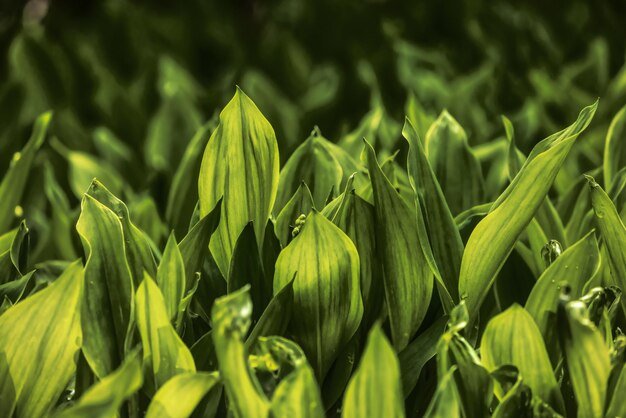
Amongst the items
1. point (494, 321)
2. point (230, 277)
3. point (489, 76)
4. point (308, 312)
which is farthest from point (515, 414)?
point (489, 76)

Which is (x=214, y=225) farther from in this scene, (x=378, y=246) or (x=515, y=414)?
(x=515, y=414)

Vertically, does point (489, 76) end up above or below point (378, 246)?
above

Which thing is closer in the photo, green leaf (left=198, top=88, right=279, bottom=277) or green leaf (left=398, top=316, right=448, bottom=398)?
green leaf (left=398, top=316, right=448, bottom=398)

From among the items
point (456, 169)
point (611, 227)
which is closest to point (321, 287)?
point (611, 227)

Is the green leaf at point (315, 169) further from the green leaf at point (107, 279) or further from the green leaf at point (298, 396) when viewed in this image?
the green leaf at point (298, 396)

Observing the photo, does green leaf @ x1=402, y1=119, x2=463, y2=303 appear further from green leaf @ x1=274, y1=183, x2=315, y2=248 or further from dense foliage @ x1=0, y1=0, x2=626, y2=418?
green leaf @ x1=274, y1=183, x2=315, y2=248

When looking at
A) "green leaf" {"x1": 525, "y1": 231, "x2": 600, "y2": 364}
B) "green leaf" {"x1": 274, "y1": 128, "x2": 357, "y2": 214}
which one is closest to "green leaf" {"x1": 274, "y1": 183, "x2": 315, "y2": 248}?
"green leaf" {"x1": 274, "y1": 128, "x2": 357, "y2": 214}

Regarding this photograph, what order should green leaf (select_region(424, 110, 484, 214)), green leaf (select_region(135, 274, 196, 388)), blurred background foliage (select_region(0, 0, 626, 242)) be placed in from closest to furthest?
green leaf (select_region(135, 274, 196, 388)), green leaf (select_region(424, 110, 484, 214)), blurred background foliage (select_region(0, 0, 626, 242))
